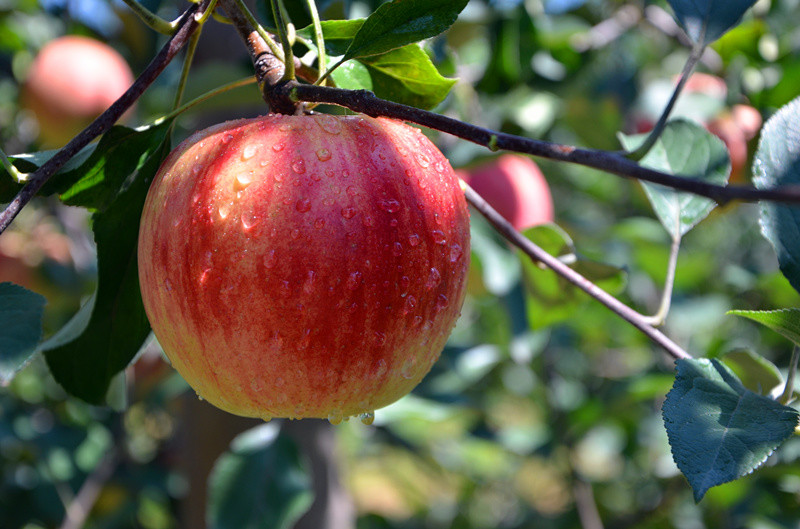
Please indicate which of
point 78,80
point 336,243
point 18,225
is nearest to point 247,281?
point 336,243

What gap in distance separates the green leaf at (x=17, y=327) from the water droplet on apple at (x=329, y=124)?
23 centimetres

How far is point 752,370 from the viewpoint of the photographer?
2.43ft

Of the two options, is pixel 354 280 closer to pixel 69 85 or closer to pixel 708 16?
pixel 708 16

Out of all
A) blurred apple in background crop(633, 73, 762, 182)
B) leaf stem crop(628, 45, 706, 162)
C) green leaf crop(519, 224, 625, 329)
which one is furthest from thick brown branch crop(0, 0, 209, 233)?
blurred apple in background crop(633, 73, 762, 182)

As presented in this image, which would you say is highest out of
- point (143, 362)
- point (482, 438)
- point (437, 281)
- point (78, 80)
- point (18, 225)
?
point (437, 281)

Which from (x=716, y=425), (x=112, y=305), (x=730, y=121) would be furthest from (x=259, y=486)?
(x=730, y=121)

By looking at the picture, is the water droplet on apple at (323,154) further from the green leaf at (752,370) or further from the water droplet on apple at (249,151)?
the green leaf at (752,370)

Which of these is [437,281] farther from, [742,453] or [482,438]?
[482,438]

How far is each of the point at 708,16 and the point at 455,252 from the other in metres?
0.29

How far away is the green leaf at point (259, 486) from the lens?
34.5 inches

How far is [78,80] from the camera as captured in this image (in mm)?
1463

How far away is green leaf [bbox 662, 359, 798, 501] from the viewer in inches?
16.9

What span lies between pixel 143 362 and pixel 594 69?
1270 mm

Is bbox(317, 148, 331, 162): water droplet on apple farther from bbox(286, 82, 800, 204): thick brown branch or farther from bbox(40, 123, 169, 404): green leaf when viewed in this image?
bbox(40, 123, 169, 404): green leaf
